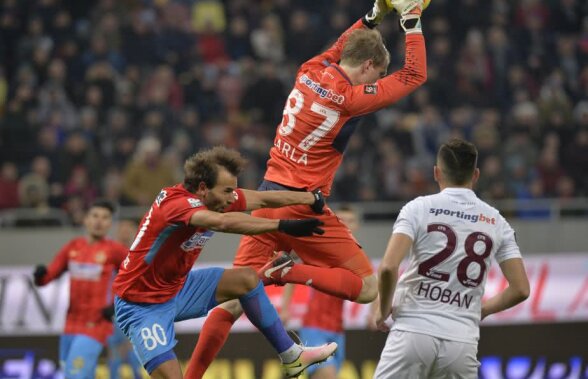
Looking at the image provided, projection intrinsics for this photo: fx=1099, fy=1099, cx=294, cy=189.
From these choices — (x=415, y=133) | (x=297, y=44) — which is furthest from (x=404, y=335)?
(x=297, y=44)

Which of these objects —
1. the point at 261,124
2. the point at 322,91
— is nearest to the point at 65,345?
the point at 322,91

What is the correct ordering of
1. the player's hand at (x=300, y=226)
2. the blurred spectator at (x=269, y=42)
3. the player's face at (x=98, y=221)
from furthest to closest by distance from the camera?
the blurred spectator at (x=269, y=42)
the player's face at (x=98, y=221)
the player's hand at (x=300, y=226)

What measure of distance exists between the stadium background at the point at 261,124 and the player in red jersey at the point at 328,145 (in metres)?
4.60

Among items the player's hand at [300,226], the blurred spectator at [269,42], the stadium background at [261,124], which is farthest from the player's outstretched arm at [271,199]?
the blurred spectator at [269,42]

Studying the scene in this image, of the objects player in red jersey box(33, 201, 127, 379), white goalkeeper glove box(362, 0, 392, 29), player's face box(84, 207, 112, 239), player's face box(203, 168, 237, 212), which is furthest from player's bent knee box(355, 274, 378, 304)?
player's face box(84, 207, 112, 239)

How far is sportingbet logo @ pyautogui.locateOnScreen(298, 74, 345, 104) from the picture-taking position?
7.93 metres

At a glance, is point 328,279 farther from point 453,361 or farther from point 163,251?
point 453,361

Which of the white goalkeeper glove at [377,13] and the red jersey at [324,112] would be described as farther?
the white goalkeeper glove at [377,13]

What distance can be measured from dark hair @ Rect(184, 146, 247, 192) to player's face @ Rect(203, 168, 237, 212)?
28mm

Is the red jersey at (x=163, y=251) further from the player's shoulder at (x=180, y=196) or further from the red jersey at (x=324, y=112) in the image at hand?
the red jersey at (x=324, y=112)

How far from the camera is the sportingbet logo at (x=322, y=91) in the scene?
26.0ft

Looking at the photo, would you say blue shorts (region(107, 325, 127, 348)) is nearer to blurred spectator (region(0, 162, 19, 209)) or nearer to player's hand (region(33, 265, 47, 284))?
player's hand (region(33, 265, 47, 284))

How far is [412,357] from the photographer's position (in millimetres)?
6348

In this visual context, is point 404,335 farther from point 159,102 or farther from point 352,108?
point 159,102
